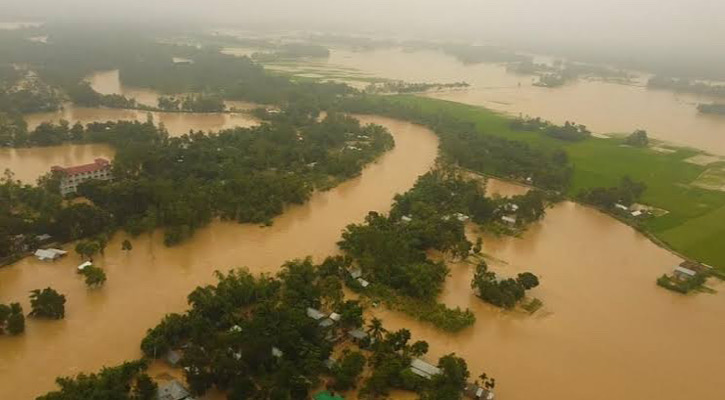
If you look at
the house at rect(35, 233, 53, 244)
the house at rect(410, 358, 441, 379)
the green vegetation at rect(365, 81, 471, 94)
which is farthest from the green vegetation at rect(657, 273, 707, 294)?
the green vegetation at rect(365, 81, 471, 94)

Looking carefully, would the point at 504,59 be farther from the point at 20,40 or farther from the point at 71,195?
the point at 71,195

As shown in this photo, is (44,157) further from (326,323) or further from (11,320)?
(326,323)

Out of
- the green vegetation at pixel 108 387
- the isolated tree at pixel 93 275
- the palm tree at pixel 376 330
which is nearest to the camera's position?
the green vegetation at pixel 108 387

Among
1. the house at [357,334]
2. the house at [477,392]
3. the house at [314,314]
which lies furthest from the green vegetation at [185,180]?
the house at [477,392]

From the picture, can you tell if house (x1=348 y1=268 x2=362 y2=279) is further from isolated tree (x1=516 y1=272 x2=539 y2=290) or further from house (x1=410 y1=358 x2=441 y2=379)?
isolated tree (x1=516 y1=272 x2=539 y2=290)

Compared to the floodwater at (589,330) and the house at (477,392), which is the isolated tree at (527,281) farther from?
the house at (477,392)

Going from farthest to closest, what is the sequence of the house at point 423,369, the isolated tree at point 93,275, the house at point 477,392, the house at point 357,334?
the isolated tree at point 93,275 < the house at point 357,334 < the house at point 423,369 < the house at point 477,392
